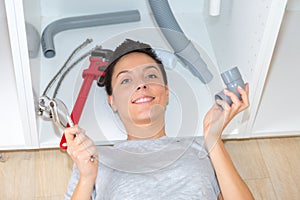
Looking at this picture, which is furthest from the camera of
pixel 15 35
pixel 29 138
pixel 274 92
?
pixel 274 92

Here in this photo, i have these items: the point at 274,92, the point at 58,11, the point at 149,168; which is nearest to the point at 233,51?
the point at 274,92

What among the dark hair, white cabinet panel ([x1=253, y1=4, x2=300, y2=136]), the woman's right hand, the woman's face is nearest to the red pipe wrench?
the dark hair

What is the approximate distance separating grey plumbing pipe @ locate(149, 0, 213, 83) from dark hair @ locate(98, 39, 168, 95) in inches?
3.2

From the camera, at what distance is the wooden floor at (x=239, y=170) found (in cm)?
145

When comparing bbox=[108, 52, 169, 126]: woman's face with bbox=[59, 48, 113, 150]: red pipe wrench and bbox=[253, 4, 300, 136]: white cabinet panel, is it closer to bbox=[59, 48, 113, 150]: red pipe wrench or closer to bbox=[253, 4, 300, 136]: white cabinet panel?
bbox=[59, 48, 113, 150]: red pipe wrench

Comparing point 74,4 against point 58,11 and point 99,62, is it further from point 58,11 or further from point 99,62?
point 99,62

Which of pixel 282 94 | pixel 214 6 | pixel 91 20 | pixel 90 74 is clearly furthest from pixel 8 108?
pixel 282 94

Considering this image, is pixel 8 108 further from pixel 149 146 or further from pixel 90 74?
pixel 149 146

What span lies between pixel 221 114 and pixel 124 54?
0.88 ft

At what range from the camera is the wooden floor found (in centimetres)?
145

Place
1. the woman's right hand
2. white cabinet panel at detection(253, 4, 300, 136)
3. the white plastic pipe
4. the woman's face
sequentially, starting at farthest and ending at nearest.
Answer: white cabinet panel at detection(253, 4, 300, 136) → the white plastic pipe → the woman's face → the woman's right hand

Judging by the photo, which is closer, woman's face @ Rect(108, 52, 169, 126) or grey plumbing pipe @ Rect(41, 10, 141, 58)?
woman's face @ Rect(108, 52, 169, 126)

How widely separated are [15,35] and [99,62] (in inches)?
12.6

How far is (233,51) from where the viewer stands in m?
1.50
